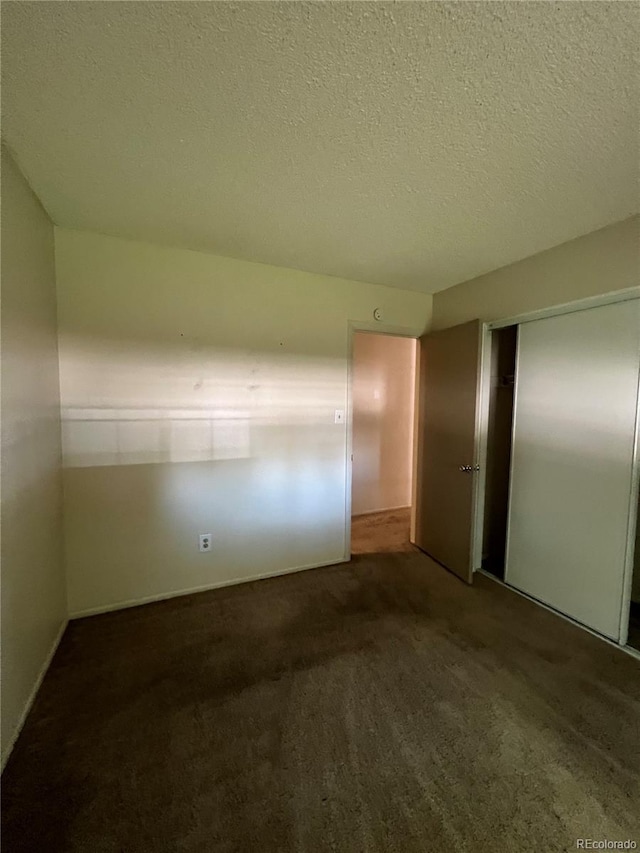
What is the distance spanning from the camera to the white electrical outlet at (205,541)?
7.68ft

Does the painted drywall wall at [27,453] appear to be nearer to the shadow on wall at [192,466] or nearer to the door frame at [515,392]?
the shadow on wall at [192,466]

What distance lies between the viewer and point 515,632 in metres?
1.95

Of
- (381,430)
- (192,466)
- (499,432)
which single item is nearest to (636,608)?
(499,432)

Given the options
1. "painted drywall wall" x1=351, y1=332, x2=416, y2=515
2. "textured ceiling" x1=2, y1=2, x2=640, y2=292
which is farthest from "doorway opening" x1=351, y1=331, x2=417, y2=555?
"textured ceiling" x1=2, y1=2, x2=640, y2=292

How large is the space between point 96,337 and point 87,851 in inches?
88.5

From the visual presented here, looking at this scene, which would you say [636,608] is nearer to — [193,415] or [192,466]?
[192,466]

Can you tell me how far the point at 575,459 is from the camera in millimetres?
A: 2031

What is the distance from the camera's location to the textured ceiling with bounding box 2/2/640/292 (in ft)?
2.85

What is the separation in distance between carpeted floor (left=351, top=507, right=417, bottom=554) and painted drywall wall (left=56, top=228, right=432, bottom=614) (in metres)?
0.48

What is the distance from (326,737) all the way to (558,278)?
2827mm

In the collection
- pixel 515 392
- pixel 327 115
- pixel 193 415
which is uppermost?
pixel 327 115

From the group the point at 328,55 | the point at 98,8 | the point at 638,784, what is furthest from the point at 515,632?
the point at 98,8

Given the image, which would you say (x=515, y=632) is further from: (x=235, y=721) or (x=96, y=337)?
(x=96, y=337)

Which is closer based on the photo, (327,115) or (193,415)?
(327,115)
